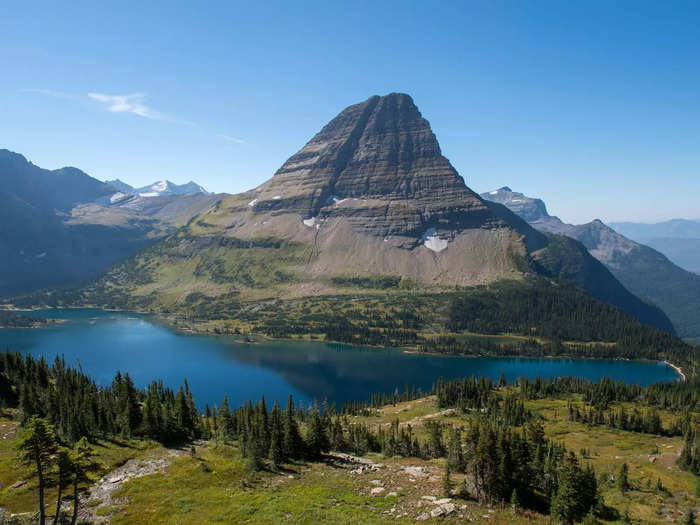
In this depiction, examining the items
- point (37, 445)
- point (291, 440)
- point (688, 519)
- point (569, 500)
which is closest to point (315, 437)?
point (291, 440)

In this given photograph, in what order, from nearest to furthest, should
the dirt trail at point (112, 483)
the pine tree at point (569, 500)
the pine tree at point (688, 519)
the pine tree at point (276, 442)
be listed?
the pine tree at point (569, 500) → the dirt trail at point (112, 483) → the pine tree at point (688, 519) → the pine tree at point (276, 442)

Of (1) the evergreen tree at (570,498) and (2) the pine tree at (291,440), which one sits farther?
(2) the pine tree at (291,440)

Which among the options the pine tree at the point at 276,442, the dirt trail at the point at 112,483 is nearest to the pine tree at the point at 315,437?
the pine tree at the point at 276,442

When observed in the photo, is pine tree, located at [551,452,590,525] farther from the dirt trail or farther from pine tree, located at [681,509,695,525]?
the dirt trail

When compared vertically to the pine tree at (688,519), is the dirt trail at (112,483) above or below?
above

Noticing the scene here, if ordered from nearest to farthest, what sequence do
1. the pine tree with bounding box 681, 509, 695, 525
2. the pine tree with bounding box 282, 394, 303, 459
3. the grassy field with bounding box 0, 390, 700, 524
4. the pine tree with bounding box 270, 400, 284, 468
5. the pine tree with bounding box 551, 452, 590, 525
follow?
the grassy field with bounding box 0, 390, 700, 524 < the pine tree with bounding box 551, 452, 590, 525 < the pine tree with bounding box 681, 509, 695, 525 < the pine tree with bounding box 270, 400, 284, 468 < the pine tree with bounding box 282, 394, 303, 459

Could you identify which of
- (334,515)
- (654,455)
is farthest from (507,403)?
(334,515)

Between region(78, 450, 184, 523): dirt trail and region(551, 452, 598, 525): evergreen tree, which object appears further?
region(78, 450, 184, 523): dirt trail

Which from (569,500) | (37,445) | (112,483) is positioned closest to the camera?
(37,445)

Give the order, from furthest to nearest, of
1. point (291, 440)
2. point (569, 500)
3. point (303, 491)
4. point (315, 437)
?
point (315, 437)
point (291, 440)
point (303, 491)
point (569, 500)

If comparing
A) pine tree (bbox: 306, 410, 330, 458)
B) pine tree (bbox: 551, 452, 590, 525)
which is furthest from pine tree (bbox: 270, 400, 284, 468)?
pine tree (bbox: 551, 452, 590, 525)

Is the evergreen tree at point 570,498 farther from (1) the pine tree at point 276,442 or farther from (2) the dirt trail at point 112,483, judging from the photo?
(2) the dirt trail at point 112,483

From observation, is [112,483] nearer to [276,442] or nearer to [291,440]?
[276,442]
